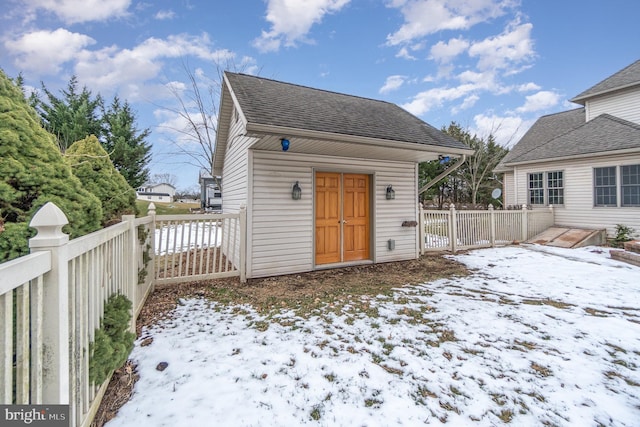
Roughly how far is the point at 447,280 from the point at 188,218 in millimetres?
4980

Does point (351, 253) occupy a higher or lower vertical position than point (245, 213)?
lower

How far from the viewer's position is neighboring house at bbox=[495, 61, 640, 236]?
8.92m

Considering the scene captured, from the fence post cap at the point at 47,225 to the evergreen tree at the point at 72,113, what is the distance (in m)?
16.0

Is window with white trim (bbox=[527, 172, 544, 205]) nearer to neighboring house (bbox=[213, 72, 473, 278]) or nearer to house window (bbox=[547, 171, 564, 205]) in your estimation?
house window (bbox=[547, 171, 564, 205])

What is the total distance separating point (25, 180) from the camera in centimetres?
204

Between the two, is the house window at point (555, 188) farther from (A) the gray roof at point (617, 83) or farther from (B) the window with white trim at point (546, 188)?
(A) the gray roof at point (617, 83)

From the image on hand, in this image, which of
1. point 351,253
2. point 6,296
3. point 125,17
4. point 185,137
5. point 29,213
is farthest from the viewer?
point 185,137

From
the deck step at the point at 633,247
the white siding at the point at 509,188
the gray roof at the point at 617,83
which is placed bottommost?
the deck step at the point at 633,247

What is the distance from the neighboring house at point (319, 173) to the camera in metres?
5.30

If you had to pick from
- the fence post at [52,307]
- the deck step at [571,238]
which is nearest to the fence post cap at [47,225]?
the fence post at [52,307]

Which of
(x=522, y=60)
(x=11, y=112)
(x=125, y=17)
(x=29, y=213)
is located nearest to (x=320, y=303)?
(x=29, y=213)

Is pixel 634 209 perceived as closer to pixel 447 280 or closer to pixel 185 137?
pixel 447 280

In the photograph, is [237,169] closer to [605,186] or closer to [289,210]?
[289,210]

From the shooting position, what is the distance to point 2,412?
1007 mm
